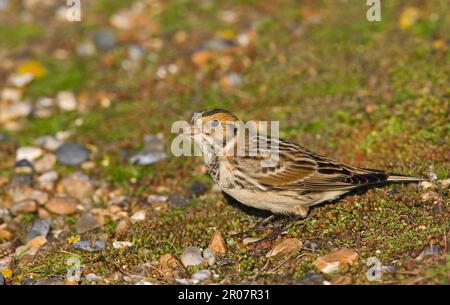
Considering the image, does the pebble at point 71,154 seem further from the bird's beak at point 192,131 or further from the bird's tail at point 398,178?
the bird's tail at point 398,178

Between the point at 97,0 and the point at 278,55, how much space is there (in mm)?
3926

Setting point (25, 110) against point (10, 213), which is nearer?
point (10, 213)

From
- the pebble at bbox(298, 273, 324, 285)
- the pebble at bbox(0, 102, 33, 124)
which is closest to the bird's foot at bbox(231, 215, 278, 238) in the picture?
the pebble at bbox(298, 273, 324, 285)

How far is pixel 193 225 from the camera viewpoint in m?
7.60

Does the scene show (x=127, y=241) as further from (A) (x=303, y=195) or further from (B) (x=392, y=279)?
(B) (x=392, y=279)

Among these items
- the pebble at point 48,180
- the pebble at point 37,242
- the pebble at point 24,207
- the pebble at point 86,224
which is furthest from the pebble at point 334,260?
the pebble at point 48,180

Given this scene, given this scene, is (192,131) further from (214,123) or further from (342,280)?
(342,280)

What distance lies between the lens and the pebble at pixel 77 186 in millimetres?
8750

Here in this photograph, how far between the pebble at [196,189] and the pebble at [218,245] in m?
1.35

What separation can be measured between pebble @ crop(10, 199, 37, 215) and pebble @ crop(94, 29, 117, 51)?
411 cm

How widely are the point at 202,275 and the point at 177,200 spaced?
73.8 inches

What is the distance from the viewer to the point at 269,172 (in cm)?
721

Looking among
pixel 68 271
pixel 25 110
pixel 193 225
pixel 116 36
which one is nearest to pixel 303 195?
pixel 193 225

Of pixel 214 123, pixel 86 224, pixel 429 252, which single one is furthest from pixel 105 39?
pixel 429 252
